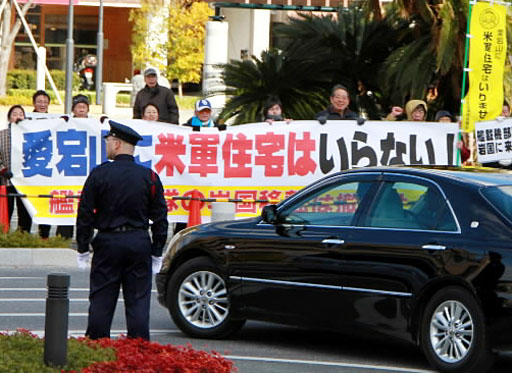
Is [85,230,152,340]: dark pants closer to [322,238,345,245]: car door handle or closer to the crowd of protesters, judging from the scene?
[322,238,345,245]: car door handle

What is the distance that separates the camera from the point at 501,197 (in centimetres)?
955

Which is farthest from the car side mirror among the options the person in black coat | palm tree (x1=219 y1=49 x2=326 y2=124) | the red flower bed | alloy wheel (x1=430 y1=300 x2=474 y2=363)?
palm tree (x1=219 y1=49 x2=326 y2=124)

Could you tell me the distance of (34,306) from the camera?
40.8 ft

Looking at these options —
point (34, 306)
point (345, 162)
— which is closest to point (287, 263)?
point (34, 306)

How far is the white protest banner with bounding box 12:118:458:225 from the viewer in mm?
17375

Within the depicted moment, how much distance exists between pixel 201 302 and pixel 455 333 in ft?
8.02

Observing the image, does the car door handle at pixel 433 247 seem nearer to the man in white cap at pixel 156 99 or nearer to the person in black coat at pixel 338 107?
the person in black coat at pixel 338 107

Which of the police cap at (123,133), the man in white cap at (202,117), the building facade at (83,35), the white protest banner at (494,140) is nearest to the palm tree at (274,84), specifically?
the man in white cap at (202,117)

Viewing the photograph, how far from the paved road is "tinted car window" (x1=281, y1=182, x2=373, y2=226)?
3.34 feet

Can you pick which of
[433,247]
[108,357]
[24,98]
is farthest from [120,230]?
[24,98]

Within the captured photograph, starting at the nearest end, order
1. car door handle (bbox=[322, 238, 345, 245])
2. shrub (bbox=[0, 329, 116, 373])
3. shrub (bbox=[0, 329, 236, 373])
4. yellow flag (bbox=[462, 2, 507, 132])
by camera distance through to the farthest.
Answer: shrub (bbox=[0, 329, 116, 373])
shrub (bbox=[0, 329, 236, 373])
car door handle (bbox=[322, 238, 345, 245])
yellow flag (bbox=[462, 2, 507, 132])

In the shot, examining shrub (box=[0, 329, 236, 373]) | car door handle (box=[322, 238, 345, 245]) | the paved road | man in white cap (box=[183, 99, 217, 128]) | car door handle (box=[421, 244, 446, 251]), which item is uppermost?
man in white cap (box=[183, 99, 217, 128])

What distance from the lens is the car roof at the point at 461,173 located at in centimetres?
982

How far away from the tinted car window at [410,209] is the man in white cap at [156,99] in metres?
8.94
